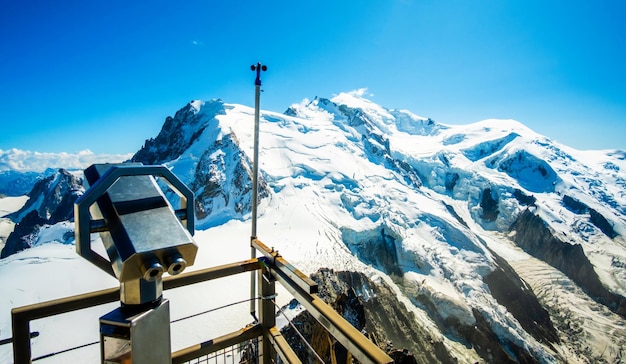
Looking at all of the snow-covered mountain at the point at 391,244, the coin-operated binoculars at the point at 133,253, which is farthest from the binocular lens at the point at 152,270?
the snow-covered mountain at the point at 391,244

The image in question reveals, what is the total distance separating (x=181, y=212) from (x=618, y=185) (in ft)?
855

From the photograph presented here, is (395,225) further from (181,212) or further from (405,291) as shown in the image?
(181,212)

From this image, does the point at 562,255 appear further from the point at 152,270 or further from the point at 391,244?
the point at 152,270

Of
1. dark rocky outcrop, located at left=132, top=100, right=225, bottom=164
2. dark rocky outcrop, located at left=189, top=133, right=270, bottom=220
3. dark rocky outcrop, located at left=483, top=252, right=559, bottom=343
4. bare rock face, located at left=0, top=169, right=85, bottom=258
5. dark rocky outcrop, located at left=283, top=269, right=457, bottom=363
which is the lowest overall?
dark rocky outcrop, located at left=483, top=252, right=559, bottom=343

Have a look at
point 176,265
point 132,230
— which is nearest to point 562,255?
point 176,265

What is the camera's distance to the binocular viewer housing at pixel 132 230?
135 cm

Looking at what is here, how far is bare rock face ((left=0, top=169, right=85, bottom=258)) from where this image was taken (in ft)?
214

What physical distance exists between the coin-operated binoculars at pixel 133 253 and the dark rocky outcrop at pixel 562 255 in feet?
442

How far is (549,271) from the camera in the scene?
350 ft

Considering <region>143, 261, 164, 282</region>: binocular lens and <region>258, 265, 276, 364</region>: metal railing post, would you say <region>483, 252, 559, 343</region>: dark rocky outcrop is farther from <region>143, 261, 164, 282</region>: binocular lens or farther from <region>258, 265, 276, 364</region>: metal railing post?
<region>143, 261, 164, 282</region>: binocular lens

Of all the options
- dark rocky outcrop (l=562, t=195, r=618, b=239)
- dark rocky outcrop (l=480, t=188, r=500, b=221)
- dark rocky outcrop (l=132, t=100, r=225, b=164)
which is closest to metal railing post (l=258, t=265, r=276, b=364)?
dark rocky outcrop (l=132, t=100, r=225, b=164)

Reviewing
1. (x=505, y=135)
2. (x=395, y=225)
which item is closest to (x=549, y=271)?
(x=395, y=225)

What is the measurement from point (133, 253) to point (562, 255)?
143759 mm

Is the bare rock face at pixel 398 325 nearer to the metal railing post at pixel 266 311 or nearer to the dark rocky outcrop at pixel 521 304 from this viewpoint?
the dark rocky outcrop at pixel 521 304
